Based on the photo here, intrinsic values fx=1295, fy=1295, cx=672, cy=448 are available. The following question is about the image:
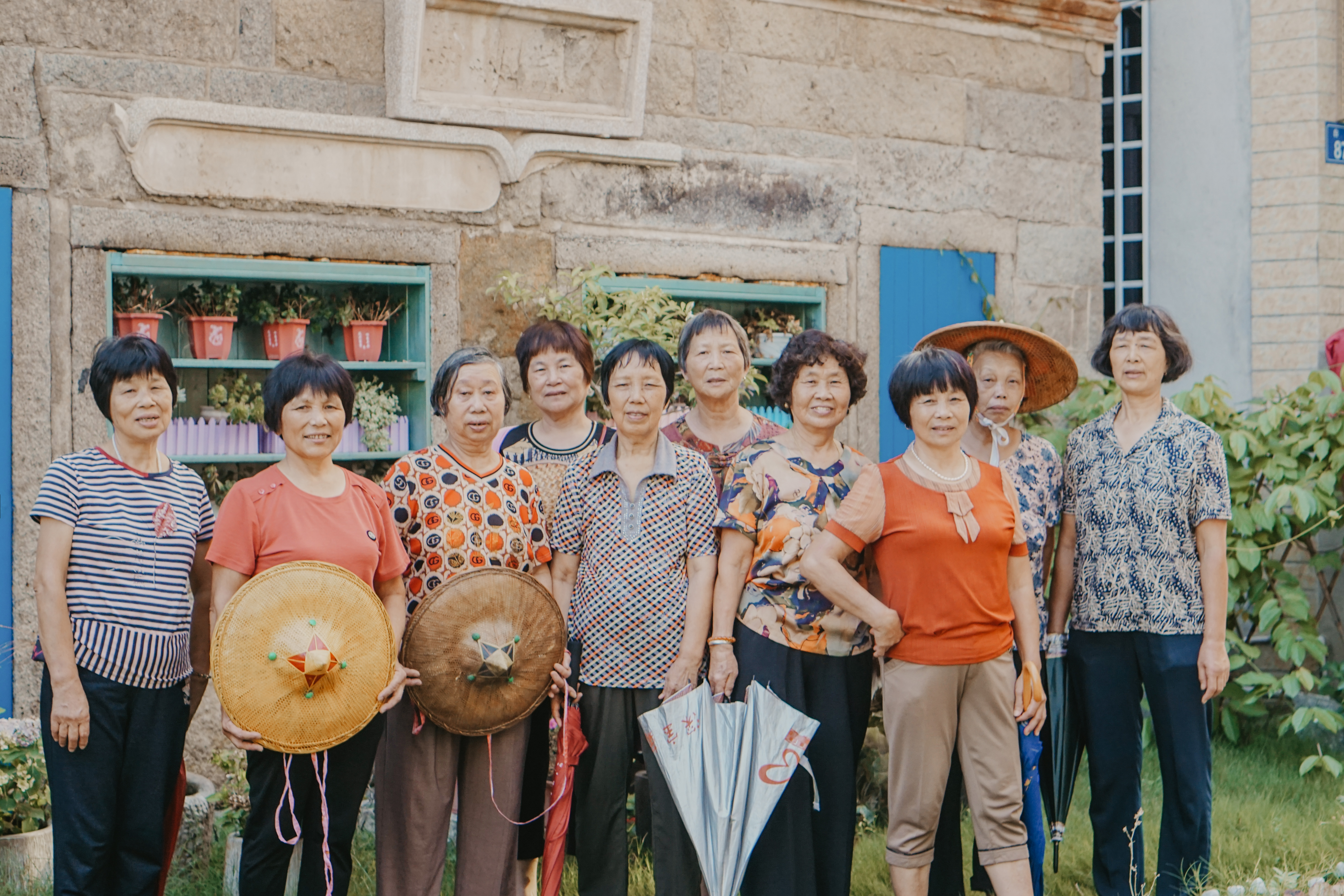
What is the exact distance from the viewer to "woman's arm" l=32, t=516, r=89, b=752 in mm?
3205

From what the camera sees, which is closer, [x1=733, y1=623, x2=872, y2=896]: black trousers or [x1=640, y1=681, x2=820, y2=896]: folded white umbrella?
[x1=640, y1=681, x2=820, y2=896]: folded white umbrella

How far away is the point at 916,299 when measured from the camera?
6656 mm

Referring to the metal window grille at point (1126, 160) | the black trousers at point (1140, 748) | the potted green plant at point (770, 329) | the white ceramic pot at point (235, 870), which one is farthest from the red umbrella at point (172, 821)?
the metal window grille at point (1126, 160)

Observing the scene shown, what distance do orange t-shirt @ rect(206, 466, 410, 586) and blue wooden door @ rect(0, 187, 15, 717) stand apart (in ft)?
6.45

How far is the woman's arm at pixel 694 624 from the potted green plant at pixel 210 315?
2665 mm

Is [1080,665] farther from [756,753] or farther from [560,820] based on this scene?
[560,820]

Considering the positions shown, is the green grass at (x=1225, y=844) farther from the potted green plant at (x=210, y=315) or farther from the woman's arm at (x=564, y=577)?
the potted green plant at (x=210, y=315)

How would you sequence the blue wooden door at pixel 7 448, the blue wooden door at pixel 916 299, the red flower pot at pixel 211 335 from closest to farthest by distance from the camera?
the blue wooden door at pixel 7 448 < the red flower pot at pixel 211 335 < the blue wooden door at pixel 916 299

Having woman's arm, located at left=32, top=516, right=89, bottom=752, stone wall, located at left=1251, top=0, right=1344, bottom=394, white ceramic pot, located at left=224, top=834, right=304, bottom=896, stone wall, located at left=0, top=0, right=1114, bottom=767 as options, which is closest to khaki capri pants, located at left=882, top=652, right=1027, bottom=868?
white ceramic pot, located at left=224, top=834, right=304, bottom=896

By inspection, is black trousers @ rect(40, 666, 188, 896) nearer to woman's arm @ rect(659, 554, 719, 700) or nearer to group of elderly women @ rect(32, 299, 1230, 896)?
group of elderly women @ rect(32, 299, 1230, 896)

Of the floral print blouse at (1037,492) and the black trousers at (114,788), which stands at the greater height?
the floral print blouse at (1037,492)

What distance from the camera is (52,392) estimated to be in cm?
482

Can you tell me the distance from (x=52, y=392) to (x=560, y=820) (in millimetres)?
2657

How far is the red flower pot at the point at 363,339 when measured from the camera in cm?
559
